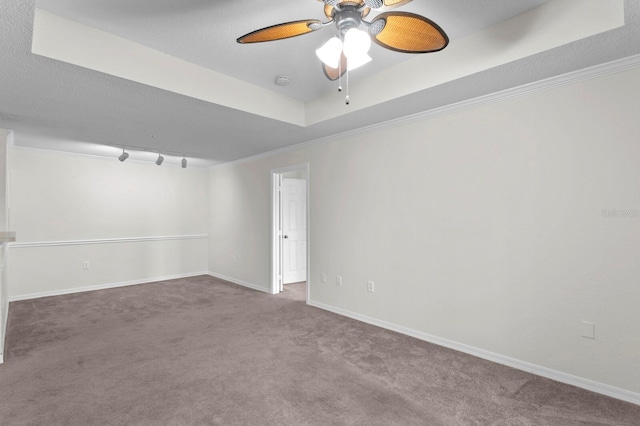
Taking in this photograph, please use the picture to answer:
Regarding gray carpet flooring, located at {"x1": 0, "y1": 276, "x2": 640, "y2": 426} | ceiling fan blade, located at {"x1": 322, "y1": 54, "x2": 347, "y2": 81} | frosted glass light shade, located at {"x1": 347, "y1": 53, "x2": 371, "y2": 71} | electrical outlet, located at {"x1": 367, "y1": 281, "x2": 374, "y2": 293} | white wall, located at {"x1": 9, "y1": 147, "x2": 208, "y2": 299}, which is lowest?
gray carpet flooring, located at {"x1": 0, "y1": 276, "x2": 640, "y2": 426}

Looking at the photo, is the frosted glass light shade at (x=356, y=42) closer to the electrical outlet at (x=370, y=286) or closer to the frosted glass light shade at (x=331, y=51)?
the frosted glass light shade at (x=331, y=51)

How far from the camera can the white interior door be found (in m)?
5.91

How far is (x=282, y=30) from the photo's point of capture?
1632mm

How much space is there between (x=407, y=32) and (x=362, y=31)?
0.73 ft

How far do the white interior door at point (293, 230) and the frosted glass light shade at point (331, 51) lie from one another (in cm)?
407

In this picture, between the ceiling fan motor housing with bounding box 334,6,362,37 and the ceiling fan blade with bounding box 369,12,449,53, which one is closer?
the ceiling fan blade with bounding box 369,12,449,53

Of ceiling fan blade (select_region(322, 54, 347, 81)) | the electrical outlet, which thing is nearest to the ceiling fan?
ceiling fan blade (select_region(322, 54, 347, 81))

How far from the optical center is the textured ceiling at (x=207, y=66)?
6.73ft

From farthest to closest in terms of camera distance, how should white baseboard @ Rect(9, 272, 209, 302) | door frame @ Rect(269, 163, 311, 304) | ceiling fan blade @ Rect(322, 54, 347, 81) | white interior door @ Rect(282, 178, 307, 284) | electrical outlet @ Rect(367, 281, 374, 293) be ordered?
white interior door @ Rect(282, 178, 307, 284) < door frame @ Rect(269, 163, 311, 304) < white baseboard @ Rect(9, 272, 209, 302) < electrical outlet @ Rect(367, 281, 374, 293) < ceiling fan blade @ Rect(322, 54, 347, 81)

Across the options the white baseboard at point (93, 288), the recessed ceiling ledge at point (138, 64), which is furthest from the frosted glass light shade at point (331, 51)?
the white baseboard at point (93, 288)

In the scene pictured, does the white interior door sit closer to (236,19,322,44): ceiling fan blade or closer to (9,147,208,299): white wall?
(9,147,208,299): white wall

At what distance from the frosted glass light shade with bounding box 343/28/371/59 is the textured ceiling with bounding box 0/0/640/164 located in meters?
0.68

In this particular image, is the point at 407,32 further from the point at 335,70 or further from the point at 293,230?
the point at 293,230

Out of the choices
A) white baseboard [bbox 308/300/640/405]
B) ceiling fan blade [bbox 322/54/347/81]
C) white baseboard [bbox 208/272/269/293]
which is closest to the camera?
ceiling fan blade [bbox 322/54/347/81]
